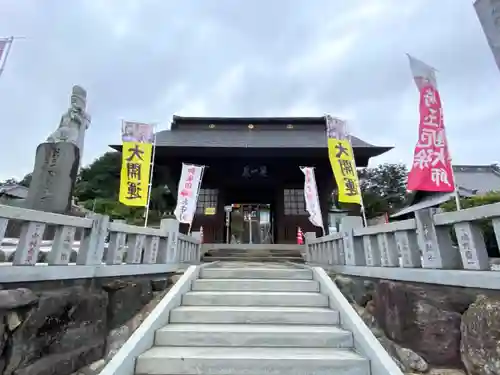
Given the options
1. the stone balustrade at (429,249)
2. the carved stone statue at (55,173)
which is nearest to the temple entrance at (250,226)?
the carved stone statue at (55,173)

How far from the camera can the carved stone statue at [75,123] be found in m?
6.73

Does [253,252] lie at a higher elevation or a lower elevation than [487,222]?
lower

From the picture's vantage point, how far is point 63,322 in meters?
2.93

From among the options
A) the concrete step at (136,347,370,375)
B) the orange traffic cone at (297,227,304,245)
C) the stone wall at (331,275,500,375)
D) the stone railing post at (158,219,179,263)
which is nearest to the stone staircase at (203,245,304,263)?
the orange traffic cone at (297,227,304,245)

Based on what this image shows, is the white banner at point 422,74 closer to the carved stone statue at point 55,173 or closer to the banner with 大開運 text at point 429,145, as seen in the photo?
the banner with 大開運 text at point 429,145

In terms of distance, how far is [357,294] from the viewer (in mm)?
4188

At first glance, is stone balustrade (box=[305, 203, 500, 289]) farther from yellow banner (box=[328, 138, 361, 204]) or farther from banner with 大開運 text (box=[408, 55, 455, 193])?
yellow banner (box=[328, 138, 361, 204])

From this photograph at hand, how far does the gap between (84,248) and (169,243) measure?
6.60ft

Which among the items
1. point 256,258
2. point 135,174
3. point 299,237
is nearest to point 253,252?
point 256,258

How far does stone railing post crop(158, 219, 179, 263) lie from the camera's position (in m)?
5.30

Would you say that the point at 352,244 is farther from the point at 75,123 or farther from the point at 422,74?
the point at 75,123

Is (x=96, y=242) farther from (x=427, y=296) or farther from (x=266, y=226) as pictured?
(x=266, y=226)

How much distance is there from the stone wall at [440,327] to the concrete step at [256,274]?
1.53 m

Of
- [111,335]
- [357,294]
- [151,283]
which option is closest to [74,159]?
[151,283]
